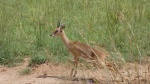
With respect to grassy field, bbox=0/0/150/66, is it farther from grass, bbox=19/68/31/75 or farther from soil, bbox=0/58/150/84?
grass, bbox=19/68/31/75

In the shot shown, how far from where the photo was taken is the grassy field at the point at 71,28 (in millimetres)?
7426

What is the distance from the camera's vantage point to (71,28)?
8.82 m

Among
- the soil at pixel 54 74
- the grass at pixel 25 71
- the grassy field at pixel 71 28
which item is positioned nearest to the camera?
the soil at pixel 54 74

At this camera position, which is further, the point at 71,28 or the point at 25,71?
the point at 71,28

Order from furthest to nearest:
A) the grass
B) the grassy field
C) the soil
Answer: the grassy field < the grass < the soil

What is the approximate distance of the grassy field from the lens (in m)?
7.43

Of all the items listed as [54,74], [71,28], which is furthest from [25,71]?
[71,28]

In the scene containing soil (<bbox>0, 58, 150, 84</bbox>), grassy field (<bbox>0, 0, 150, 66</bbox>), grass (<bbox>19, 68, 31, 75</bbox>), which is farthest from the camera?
grassy field (<bbox>0, 0, 150, 66</bbox>)

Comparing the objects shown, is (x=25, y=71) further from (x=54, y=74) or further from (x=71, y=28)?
(x=71, y=28)

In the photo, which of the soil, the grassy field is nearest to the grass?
the soil

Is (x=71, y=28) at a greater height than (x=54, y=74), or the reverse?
(x=71, y=28)

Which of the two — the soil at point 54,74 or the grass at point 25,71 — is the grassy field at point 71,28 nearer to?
the soil at point 54,74

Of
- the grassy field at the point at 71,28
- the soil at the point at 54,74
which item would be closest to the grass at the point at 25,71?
the soil at the point at 54,74

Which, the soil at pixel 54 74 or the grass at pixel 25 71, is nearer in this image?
the soil at pixel 54 74
